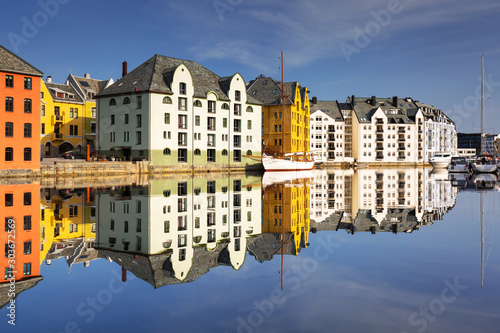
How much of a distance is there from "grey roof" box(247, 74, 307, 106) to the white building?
15399mm

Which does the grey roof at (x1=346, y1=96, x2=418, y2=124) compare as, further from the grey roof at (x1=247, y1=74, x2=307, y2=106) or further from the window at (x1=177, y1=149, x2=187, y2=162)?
the window at (x1=177, y1=149, x2=187, y2=162)

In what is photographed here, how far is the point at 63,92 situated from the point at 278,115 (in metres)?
42.9

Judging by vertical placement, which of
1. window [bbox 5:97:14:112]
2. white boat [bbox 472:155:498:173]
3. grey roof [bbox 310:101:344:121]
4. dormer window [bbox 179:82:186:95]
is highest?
grey roof [bbox 310:101:344:121]

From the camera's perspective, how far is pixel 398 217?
18.8 metres

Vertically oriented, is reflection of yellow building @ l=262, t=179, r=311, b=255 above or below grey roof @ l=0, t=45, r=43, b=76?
below

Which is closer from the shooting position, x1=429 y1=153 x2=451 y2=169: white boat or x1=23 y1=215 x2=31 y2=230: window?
x1=23 y1=215 x2=31 y2=230: window

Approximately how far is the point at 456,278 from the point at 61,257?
920 centimetres

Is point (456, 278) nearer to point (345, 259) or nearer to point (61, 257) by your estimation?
point (345, 259)

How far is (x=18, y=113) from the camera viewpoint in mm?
44594

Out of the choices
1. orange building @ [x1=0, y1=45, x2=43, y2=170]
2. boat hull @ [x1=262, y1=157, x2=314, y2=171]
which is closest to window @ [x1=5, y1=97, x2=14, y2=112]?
orange building @ [x1=0, y1=45, x2=43, y2=170]

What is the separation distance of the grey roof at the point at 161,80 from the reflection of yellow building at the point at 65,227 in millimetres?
41569

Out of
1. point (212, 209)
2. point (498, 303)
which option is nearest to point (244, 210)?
point (212, 209)

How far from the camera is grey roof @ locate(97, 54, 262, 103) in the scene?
61.5 metres

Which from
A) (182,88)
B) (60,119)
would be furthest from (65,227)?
(60,119)
